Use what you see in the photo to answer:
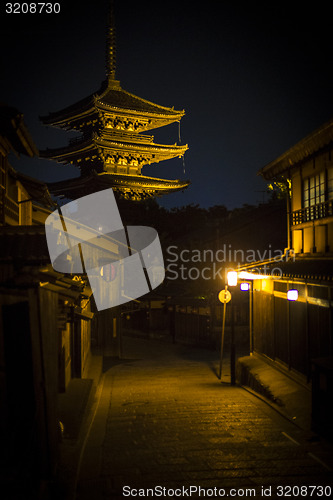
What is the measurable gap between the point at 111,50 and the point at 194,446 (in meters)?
30.8

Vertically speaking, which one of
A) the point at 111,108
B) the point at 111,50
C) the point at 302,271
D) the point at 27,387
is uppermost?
the point at 111,50

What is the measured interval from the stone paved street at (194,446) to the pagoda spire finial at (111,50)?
24.1 m

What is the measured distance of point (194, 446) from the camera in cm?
859

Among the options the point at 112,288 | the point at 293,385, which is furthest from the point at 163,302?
the point at 293,385

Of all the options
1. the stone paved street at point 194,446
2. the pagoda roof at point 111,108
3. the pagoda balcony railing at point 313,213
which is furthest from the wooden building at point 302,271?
the pagoda roof at point 111,108

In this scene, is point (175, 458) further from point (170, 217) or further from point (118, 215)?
point (170, 217)

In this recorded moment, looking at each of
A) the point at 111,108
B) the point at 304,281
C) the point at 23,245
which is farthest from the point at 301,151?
the point at 111,108

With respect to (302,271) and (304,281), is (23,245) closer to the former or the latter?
(302,271)

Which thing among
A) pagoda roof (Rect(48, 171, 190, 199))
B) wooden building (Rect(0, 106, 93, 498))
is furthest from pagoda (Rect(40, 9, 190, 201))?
wooden building (Rect(0, 106, 93, 498))

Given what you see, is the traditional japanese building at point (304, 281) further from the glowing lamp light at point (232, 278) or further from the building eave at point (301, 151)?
the glowing lamp light at point (232, 278)

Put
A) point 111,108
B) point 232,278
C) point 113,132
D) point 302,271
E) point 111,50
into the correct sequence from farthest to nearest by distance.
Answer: point 111,50
point 113,132
point 111,108
point 232,278
point 302,271

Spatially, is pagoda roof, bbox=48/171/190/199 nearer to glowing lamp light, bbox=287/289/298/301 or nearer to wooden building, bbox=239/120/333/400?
wooden building, bbox=239/120/333/400

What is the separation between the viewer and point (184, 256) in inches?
1320

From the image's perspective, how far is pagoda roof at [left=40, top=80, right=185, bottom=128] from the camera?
29.2 metres
